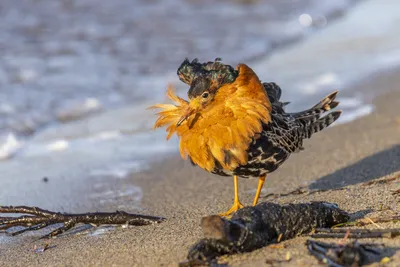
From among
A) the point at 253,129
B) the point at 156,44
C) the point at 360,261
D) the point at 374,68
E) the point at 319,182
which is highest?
the point at 156,44

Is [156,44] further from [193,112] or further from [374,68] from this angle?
[193,112]

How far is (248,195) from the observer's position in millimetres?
5633

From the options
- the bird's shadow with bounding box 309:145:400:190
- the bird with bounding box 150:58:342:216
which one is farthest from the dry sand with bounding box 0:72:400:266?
the bird with bounding box 150:58:342:216

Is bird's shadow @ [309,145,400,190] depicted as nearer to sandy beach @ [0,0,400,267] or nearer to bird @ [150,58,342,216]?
sandy beach @ [0,0,400,267]

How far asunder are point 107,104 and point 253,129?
454 centimetres

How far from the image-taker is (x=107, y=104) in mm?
8883

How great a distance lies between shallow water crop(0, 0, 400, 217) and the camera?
660 centimetres

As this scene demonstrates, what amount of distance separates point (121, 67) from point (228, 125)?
617 cm

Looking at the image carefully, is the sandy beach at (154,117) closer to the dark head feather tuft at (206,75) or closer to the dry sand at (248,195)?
the dry sand at (248,195)

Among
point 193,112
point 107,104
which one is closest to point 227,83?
point 193,112

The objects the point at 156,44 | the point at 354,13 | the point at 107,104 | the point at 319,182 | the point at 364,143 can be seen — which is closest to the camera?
the point at 319,182

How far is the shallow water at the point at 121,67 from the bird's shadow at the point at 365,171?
4.61 ft

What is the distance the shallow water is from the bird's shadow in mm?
1404

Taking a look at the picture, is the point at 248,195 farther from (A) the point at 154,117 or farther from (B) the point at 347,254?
(A) the point at 154,117
